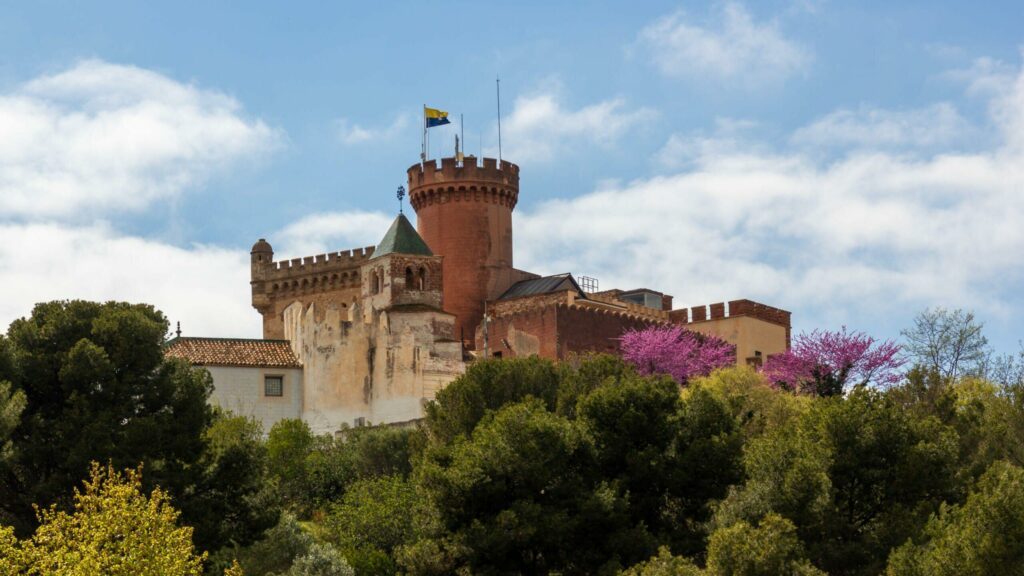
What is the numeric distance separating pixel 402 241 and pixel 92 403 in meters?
29.9

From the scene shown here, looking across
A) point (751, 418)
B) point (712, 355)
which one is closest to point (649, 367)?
point (712, 355)

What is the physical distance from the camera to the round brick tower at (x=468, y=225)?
263 feet

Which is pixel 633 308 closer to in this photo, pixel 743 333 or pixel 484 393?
pixel 743 333

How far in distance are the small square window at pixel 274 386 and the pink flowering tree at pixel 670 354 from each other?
50.9 ft

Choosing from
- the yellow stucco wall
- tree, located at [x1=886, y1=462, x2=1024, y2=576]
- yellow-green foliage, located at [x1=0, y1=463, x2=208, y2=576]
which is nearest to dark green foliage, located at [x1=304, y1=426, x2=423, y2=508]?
the yellow stucco wall

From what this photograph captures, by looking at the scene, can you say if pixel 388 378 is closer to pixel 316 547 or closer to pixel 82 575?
pixel 316 547

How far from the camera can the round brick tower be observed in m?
80.1

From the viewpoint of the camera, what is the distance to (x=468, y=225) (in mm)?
80750

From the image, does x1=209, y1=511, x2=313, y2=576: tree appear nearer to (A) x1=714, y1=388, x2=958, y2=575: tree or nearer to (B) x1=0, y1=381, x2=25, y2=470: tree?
(B) x1=0, y1=381, x2=25, y2=470: tree

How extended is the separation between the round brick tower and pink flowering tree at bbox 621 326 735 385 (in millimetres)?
7489

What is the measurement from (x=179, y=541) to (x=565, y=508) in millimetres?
11693

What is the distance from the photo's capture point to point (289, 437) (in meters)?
61.0

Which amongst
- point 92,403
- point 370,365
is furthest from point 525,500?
point 370,365

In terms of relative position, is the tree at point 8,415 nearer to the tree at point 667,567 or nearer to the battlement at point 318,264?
the tree at point 667,567
